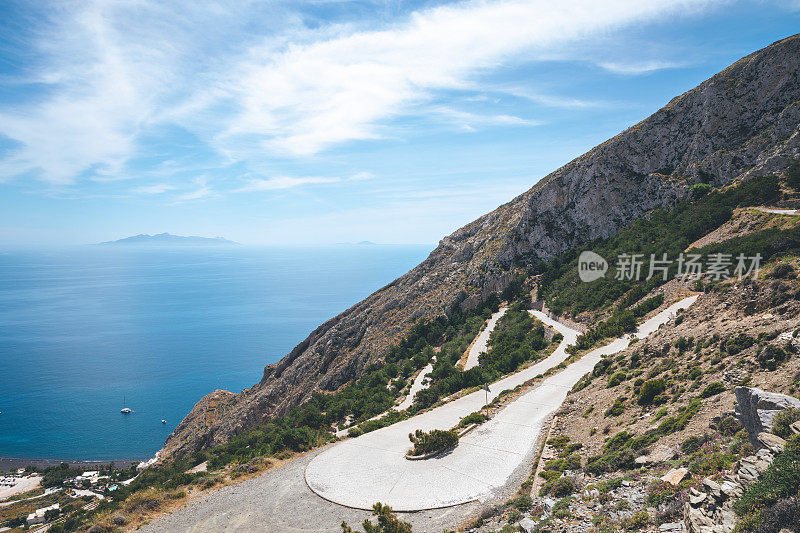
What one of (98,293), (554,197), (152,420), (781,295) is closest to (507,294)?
(554,197)

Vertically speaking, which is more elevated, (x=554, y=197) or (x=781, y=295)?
(x=554, y=197)

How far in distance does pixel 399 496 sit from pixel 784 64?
55.8m

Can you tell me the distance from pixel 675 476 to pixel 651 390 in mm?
6995

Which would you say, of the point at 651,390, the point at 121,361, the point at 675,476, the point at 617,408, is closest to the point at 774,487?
the point at 675,476

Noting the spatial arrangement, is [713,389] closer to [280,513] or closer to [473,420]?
[473,420]

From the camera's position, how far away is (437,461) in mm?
15594

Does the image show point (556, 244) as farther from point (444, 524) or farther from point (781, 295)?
point (444, 524)

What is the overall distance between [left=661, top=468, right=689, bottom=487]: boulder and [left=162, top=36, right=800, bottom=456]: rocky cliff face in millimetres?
39300

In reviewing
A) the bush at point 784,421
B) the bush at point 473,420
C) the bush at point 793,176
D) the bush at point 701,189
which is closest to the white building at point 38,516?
the bush at point 473,420

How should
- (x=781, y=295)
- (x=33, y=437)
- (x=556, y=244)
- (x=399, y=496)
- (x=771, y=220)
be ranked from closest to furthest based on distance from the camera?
1. (x=399, y=496)
2. (x=781, y=295)
3. (x=771, y=220)
4. (x=556, y=244)
5. (x=33, y=437)

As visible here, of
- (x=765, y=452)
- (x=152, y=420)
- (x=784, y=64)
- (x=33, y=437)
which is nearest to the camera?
(x=765, y=452)

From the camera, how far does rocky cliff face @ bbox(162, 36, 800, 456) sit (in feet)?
132

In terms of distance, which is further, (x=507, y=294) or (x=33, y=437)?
(x=33, y=437)

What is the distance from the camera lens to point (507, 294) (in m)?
50.6
